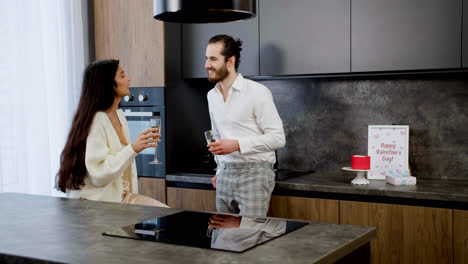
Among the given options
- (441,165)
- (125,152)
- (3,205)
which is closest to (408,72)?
(441,165)

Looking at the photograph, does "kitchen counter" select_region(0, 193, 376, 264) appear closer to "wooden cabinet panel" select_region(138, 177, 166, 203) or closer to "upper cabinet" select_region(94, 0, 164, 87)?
"wooden cabinet panel" select_region(138, 177, 166, 203)

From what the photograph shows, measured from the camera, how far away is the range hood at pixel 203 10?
1.86 m

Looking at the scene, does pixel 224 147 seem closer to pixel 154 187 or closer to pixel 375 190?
pixel 375 190

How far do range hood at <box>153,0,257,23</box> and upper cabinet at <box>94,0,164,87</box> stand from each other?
1.55 m

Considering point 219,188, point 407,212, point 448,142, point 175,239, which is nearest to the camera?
point 175,239

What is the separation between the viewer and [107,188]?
263 centimetres

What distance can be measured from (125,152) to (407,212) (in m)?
1.53

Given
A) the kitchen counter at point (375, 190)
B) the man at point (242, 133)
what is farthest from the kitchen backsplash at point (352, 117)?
the man at point (242, 133)

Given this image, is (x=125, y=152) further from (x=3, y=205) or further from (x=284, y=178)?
(x=284, y=178)

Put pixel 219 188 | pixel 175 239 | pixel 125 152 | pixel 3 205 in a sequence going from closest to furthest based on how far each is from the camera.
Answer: pixel 175 239, pixel 3 205, pixel 125 152, pixel 219 188

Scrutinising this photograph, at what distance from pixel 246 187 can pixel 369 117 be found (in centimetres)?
112

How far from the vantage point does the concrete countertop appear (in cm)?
271

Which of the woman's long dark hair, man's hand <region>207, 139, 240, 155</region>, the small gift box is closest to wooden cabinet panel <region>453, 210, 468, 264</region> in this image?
the small gift box

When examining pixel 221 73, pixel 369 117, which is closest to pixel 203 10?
pixel 221 73
